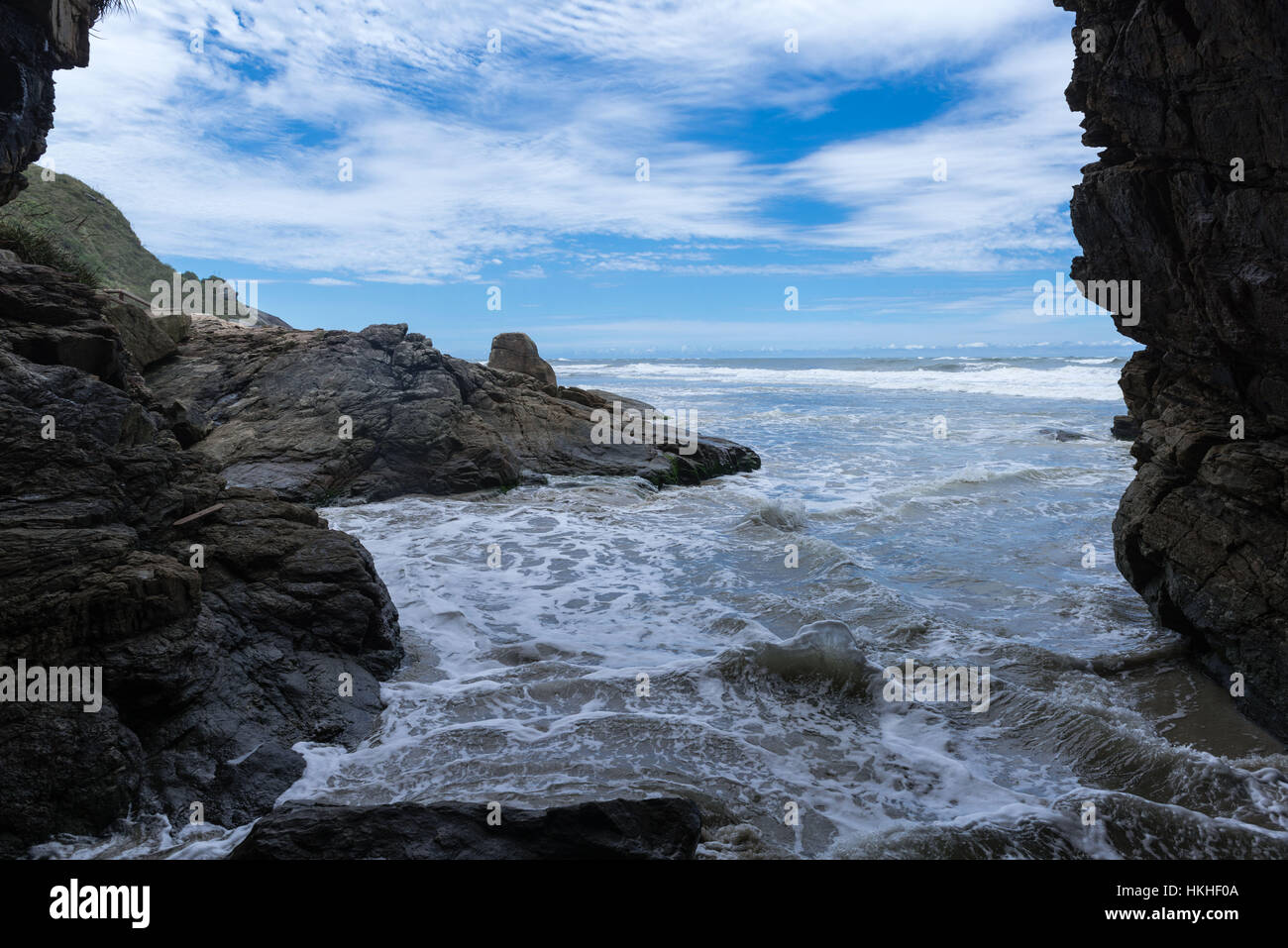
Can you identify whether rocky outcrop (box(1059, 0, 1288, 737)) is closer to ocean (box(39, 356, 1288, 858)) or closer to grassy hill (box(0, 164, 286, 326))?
ocean (box(39, 356, 1288, 858))

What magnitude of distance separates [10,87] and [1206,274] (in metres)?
8.89

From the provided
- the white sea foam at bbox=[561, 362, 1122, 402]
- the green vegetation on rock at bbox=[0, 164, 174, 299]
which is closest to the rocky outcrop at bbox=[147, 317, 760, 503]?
the green vegetation on rock at bbox=[0, 164, 174, 299]

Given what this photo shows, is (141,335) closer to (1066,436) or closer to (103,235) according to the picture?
(1066,436)

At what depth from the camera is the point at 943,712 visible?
591 centimetres

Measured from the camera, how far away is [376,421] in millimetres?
14094

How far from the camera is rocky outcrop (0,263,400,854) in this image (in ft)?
14.0

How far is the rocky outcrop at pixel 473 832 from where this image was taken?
11.9ft

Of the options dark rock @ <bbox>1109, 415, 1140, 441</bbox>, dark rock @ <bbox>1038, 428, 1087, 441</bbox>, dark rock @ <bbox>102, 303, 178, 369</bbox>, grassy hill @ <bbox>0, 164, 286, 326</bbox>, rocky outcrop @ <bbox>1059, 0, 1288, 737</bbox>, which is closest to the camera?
rocky outcrop @ <bbox>1059, 0, 1288, 737</bbox>

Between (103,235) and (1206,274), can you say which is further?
(103,235)

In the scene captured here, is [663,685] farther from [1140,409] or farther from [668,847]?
[1140,409]

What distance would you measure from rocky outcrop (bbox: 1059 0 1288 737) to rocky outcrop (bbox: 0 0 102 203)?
8.11 meters

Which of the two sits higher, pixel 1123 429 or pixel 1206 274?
pixel 1206 274

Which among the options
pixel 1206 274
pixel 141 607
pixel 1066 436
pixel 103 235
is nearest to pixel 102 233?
pixel 103 235
